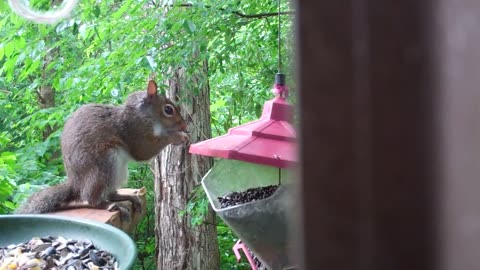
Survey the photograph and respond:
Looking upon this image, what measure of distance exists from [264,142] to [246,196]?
31 cm

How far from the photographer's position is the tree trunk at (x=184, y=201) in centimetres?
373

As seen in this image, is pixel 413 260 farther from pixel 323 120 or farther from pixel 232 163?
pixel 232 163

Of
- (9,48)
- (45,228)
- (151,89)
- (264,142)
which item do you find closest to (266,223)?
(264,142)

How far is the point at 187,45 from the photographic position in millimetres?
2812

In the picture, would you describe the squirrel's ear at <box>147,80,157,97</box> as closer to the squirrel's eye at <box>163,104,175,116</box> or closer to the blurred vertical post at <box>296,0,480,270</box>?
the squirrel's eye at <box>163,104,175,116</box>

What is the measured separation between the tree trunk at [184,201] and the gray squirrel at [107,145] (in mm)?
493

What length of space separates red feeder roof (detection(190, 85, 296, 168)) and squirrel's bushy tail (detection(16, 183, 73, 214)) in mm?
1215

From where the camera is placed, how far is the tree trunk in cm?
373

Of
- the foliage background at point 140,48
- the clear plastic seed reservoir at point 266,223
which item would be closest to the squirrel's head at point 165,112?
the foliage background at point 140,48

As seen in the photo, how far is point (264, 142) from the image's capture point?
1.33 meters

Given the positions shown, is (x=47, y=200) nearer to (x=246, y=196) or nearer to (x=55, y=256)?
(x=55, y=256)

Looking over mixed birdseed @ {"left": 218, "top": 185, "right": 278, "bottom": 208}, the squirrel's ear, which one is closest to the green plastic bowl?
mixed birdseed @ {"left": 218, "top": 185, "right": 278, "bottom": 208}

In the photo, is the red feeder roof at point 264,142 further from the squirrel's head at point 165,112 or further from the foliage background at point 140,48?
the squirrel's head at point 165,112

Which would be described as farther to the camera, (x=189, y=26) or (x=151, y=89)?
(x=151, y=89)
